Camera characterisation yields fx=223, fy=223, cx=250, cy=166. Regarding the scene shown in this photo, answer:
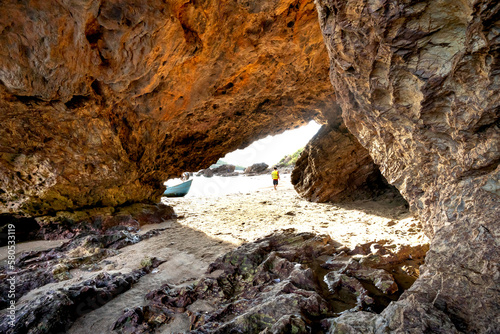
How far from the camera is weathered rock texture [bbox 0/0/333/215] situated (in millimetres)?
4082

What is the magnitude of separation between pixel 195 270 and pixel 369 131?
4.67m

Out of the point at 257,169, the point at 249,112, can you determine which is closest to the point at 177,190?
the point at 249,112

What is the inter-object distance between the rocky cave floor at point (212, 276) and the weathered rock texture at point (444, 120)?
3.18ft

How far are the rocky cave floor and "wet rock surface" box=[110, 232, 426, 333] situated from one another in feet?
0.05

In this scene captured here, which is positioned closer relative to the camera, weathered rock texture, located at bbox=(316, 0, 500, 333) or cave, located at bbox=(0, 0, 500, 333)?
weathered rock texture, located at bbox=(316, 0, 500, 333)

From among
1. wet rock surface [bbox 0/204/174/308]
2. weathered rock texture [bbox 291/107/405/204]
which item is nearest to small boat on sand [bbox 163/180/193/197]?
wet rock surface [bbox 0/204/174/308]

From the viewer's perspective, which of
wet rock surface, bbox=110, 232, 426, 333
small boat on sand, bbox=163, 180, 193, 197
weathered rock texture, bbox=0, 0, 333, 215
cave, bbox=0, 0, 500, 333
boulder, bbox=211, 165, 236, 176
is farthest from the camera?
boulder, bbox=211, 165, 236, 176

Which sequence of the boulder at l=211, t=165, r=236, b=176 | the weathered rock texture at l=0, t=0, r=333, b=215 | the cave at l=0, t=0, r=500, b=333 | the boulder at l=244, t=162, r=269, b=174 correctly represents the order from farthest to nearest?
the boulder at l=211, t=165, r=236, b=176
the boulder at l=244, t=162, r=269, b=174
the weathered rock texture at l=0, t=0, r=333, b=215
the cave at l=0, t=0, r=500, b=333

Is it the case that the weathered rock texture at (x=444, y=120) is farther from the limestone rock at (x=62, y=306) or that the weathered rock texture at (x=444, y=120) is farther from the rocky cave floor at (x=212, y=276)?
the limestone rock at (x=62, y=306)

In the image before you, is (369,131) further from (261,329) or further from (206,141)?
(206,141)

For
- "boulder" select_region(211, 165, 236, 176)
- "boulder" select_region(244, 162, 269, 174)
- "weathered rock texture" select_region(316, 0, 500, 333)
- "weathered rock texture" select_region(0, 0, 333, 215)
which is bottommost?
"boulder" select_region(244, 162, 269, 174)

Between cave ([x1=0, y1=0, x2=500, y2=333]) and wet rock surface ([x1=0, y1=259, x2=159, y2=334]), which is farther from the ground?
cave ([x1=0, y1=0, x2=500, y2=333])

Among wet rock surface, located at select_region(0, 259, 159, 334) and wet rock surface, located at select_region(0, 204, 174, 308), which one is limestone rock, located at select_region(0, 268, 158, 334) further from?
wet rock surface, located at select_region(0, 204, 174, 308)

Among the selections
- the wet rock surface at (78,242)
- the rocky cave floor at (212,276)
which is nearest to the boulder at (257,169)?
the wet rock surface at (78,242)
